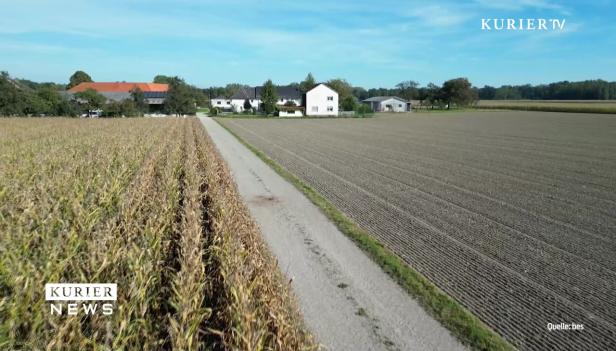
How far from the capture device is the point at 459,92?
424 ft

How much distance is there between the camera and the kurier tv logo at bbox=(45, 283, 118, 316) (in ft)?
15.1

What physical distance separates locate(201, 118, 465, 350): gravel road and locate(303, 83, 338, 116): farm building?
82614mm

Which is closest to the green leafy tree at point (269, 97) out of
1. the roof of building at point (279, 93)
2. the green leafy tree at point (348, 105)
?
the roof of building at point (279, 93)

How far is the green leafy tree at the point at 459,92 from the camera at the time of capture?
424 feet

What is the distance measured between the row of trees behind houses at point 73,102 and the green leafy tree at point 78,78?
277ft

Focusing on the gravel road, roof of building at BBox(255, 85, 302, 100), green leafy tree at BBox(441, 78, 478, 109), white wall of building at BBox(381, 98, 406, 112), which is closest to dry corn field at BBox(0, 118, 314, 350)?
the gravel road

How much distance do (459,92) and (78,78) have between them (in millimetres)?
145696

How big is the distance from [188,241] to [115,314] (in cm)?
200

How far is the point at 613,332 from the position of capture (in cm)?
563

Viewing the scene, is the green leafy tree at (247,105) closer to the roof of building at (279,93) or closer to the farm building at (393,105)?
the roof of building at (279,93)

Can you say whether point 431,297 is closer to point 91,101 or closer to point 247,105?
point 91,101

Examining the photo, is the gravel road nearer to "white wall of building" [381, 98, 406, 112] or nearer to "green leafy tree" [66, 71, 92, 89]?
"white wall of building" [381, 98, 406, 112]

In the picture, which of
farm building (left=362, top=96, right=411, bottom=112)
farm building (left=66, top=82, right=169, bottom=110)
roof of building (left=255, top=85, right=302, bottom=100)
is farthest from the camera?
farm building (left=362, top=96, right=411, bottom=112)

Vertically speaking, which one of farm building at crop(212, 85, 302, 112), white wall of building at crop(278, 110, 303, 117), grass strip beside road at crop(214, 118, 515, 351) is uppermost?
farm building at crop(212, 85, 302, 112)
